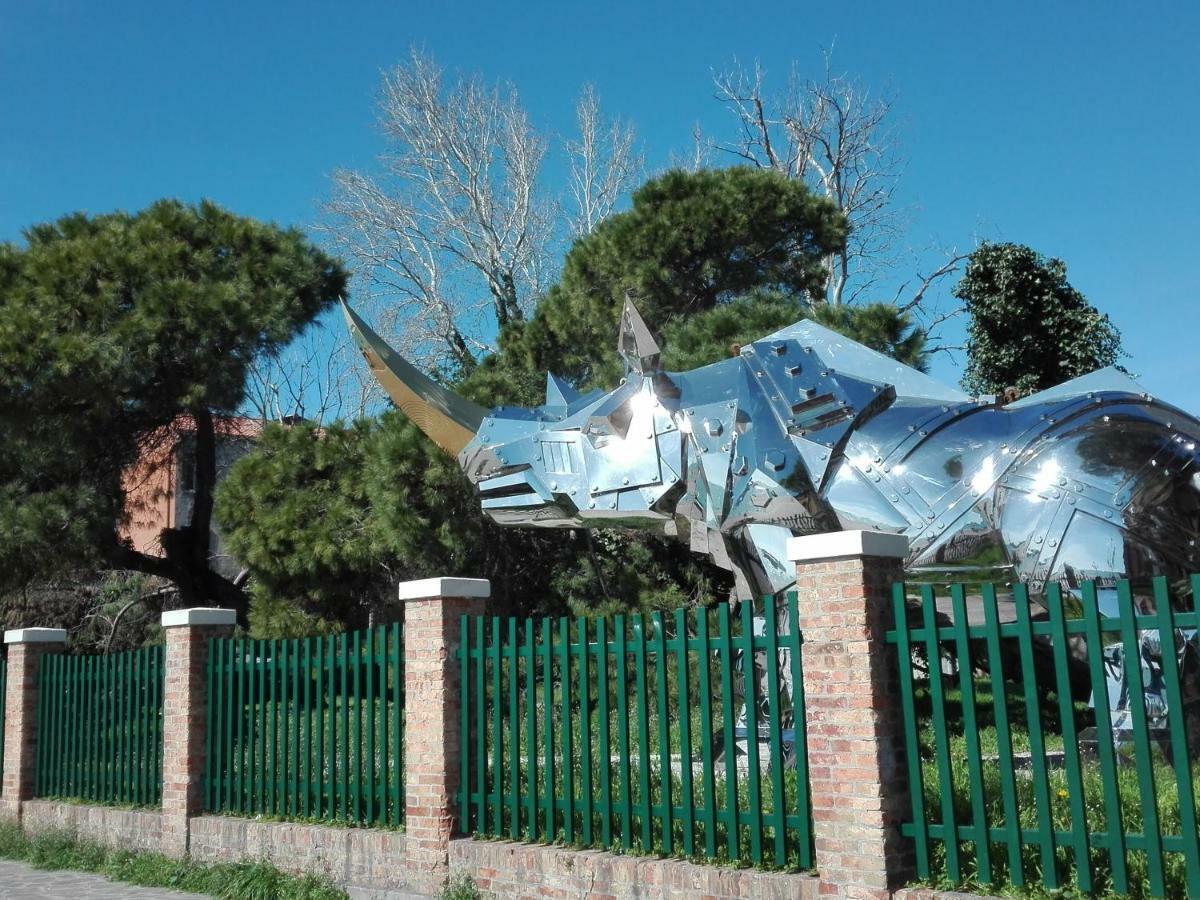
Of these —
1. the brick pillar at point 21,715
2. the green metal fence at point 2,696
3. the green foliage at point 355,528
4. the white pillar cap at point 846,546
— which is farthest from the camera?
the green foliage at point 355,528

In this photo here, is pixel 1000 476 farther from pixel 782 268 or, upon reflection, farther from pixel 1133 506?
pixel 782 268

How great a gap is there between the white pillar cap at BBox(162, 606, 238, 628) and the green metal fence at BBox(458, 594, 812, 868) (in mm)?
3015

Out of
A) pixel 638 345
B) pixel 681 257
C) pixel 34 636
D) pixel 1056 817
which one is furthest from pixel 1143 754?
pixel 681 257

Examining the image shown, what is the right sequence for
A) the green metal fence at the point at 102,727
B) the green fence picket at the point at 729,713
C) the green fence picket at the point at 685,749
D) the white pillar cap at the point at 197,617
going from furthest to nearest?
the green metal fence at the point at 102,727, the white pillar cap at the point at 197,617, the green fence picket at the point at 685,749, the green fence picket at the point at 729,713

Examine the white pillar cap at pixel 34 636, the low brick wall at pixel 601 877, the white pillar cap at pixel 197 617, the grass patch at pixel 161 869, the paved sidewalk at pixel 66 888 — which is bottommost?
the paved sidewalk at pixel 66 888

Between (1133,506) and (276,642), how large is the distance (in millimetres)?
6091

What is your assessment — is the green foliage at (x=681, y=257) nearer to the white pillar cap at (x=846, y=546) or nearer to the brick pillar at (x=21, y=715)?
the brick pillar at (x=21, y=715)

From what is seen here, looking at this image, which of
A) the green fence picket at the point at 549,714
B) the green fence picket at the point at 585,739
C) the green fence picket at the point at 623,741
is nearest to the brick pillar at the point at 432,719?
the green fence picket at the point at 549,714

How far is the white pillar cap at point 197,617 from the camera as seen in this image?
9242 mm

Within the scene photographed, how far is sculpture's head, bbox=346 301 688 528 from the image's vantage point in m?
8.95

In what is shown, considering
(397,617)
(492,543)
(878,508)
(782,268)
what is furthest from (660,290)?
(878,508)

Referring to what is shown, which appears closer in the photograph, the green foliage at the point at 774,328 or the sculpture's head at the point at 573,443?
the sculpture's head at the point at 573,443

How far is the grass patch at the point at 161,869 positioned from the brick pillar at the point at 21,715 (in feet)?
1.01

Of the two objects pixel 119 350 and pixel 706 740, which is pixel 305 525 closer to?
pixel 119 350
